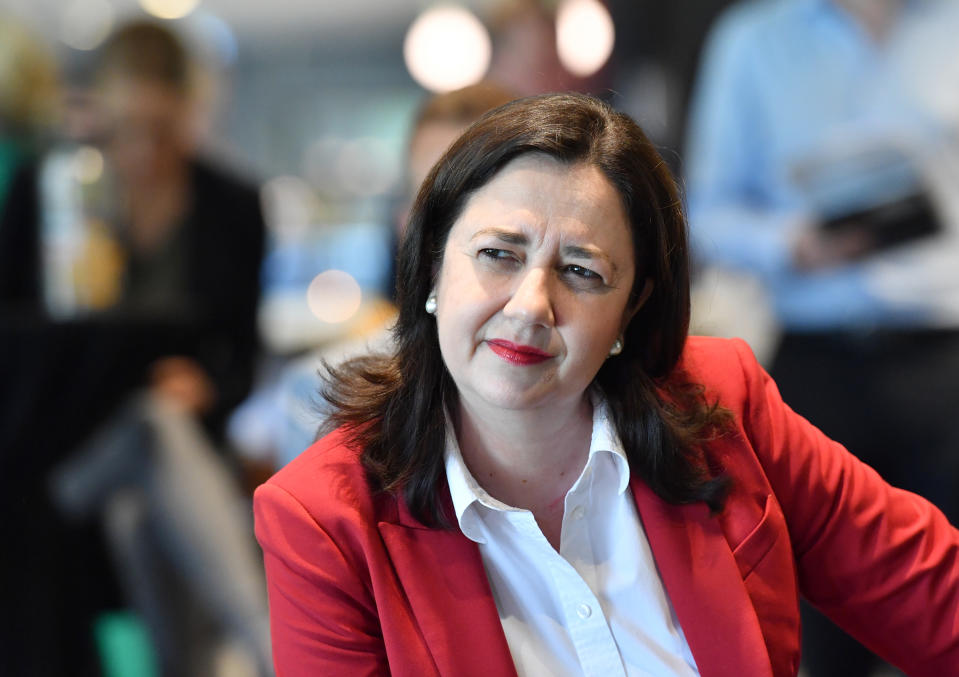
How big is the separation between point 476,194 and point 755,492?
0.52 m

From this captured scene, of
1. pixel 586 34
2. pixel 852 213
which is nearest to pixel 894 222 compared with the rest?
pixel 852 213

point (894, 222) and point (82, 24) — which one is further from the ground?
point (82, 24)

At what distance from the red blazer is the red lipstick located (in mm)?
229

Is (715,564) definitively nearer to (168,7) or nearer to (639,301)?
(639,301)

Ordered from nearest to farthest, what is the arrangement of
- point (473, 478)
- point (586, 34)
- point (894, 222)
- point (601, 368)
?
1. point (473, 478)
2. point (601, 368)
3. point (894, 222)
4. point (586, 34)

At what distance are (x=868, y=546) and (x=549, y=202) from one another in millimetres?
622

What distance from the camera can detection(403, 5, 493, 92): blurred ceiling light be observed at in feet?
21.6

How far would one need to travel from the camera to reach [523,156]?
1.25m

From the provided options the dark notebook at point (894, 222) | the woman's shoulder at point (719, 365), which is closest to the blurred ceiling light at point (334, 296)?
the dark notebook at point (894, 222)

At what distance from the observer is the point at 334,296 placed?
5.57 metres

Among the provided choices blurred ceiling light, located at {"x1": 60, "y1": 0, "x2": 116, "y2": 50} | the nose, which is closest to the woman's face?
the nose

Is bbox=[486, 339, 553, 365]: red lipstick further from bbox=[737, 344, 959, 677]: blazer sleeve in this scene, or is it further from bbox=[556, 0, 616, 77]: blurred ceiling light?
bbox=[556, 0, 616, 77]: blurred ceiling light

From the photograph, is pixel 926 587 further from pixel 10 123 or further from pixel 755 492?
pixel 10 123

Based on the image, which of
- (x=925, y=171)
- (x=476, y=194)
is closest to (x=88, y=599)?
(x=476, y=194)
